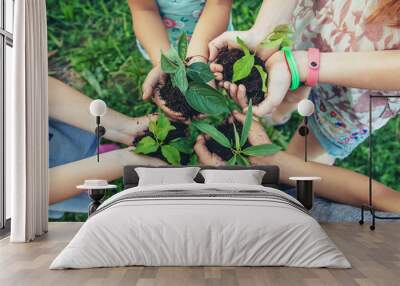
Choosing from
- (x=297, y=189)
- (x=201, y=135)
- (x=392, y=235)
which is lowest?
(x=392, y=235)

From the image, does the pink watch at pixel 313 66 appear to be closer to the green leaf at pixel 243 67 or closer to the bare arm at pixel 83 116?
the green leaf at pixel 243 67

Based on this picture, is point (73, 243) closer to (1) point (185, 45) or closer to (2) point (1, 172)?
(2) point (1, 172)

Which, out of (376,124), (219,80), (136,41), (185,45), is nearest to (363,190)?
(376,124)

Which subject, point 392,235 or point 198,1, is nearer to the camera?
point 392,235

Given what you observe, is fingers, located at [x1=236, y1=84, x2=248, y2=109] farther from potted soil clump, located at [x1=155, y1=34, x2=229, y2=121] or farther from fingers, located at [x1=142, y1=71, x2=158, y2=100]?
fingers, located at [x1=142, y1=71, x2=158, y2=100]

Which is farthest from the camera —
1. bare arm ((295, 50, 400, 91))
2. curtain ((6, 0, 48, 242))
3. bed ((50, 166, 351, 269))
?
bare arm ((295, 50, 400, 91))

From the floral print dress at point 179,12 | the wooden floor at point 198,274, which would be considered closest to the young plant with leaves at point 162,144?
the floral print dress at point 179,12

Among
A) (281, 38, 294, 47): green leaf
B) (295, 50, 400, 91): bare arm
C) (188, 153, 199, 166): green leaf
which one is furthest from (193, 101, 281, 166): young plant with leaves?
(295, 50, 400, 91): bare arm

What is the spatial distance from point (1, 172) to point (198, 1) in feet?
10.6

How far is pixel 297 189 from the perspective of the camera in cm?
700

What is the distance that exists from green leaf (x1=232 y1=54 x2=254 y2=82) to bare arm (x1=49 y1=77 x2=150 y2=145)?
4.27 feet

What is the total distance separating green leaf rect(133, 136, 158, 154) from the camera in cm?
740

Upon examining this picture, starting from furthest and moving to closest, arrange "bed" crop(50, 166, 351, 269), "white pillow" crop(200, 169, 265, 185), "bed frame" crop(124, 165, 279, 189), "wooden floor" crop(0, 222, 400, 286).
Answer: "bed frame" crop(124, 165, 279, 189), "white pillow" crop(200, 169, 265, 185), "bed" crop(50, 166, 351, 269), "wooden floor" crop(0, 222, 400, 286)

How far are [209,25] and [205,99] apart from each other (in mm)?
959
